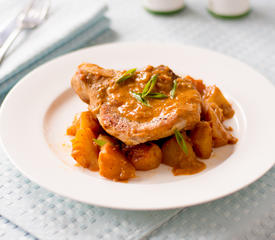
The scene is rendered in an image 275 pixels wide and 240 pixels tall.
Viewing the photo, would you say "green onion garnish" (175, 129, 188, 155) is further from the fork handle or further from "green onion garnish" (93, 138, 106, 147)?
the fork handle

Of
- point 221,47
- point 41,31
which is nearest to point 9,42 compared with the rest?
point 41,31

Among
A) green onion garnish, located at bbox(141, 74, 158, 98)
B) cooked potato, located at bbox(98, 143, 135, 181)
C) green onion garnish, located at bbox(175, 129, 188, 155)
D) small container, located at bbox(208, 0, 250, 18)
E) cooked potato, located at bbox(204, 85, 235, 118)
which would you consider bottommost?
small container, located at bbox(208, 0, 250, 18)

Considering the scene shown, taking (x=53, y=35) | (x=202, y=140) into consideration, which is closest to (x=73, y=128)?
(x=202, y=140)

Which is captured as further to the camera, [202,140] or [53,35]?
[53,35]

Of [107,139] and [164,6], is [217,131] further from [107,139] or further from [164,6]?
[164,6]

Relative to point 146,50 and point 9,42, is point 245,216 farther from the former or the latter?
point 9,42

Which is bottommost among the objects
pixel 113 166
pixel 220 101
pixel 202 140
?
pixel 220 101

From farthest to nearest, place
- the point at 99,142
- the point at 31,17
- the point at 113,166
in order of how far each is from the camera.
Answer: the point at 31,17
the point at 99,142
the point at 113,166

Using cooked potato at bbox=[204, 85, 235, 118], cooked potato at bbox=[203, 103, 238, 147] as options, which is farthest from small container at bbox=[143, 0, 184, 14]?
cooked potato at bbox=[203, 103, 238, 147]
